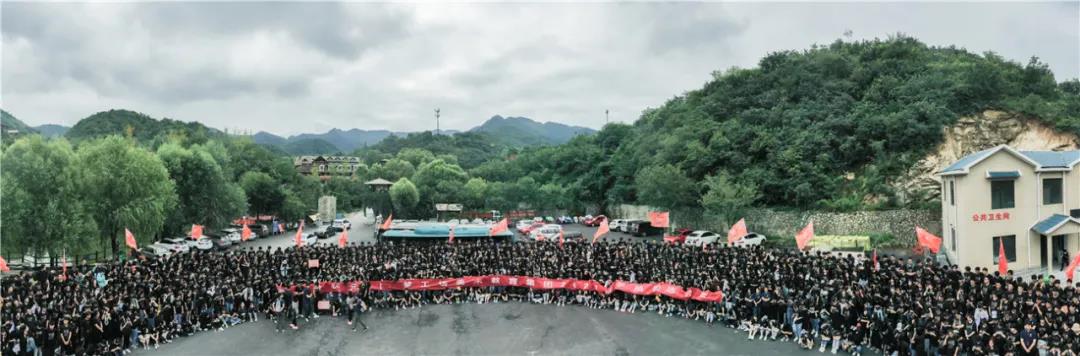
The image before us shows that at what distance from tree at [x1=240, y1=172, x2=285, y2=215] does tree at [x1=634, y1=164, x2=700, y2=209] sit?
33.7 metres

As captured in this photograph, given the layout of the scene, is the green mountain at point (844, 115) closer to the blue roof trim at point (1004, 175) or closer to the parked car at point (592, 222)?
A: the parked car at point (592, 222)

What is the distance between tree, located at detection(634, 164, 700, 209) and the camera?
136 feet

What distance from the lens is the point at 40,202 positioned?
25.5m

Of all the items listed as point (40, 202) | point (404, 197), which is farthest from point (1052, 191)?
point (404, 197)

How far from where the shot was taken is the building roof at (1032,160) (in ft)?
77.5

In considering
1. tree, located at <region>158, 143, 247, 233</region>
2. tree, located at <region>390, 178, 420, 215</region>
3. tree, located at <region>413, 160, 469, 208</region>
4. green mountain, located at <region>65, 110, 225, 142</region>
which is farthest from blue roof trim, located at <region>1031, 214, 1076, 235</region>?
green mountain, located at <region>65, 110, 225, 142</region>

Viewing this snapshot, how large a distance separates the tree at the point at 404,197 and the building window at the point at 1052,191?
1798 inches

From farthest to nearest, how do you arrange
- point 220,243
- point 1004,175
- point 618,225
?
point 618,225
point 220,243
point 1004,175

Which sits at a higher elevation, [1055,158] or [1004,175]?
[1055,158]

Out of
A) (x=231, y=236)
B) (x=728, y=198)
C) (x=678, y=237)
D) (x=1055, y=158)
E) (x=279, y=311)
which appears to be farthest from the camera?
(x=231, y=236)

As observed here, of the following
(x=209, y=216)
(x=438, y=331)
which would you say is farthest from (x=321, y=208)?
(x=438, y=331)

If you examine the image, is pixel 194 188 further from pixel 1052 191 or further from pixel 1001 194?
pixel 1052 191

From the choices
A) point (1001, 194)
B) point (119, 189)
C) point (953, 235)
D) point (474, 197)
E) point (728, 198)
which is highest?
point (119, 189)

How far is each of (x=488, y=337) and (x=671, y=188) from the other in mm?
27118
